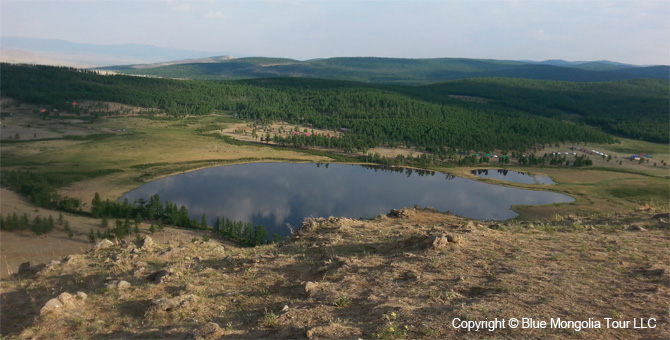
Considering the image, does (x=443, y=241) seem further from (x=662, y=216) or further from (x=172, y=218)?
(x=172, y=218)

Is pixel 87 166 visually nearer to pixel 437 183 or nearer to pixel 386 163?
pixel 386 163

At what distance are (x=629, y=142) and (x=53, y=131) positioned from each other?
187 m

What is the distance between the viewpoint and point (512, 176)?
83000 mm

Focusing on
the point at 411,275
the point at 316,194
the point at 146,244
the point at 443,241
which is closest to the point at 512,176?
the point at 316,194

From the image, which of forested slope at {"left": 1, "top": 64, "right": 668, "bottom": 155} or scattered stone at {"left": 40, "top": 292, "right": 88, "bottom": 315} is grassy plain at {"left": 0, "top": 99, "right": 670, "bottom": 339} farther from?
forested slope at {"left": 1, "top": 64, "right": 668, "bottom": 155}

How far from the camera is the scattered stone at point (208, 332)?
9367 millimetres

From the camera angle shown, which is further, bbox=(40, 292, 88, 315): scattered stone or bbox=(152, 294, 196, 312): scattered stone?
bbox=(40, 292, 88, 315): scattered stone

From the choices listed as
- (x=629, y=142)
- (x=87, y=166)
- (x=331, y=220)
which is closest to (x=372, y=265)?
(x=331, y=220)

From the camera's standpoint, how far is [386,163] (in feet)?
298

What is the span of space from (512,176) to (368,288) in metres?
81.6

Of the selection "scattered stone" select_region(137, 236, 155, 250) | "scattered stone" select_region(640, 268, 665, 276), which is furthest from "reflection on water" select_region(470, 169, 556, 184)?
"scattered stone" select_region(137, 236, 155, 250)

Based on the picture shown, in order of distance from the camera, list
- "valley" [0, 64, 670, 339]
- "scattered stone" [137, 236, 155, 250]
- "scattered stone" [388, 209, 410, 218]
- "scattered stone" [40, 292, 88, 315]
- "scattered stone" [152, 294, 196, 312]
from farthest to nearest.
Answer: "scattered stone" [388, 209, 410, 218] < "scattered stone" [137, 236, 155, 250] < "scattered stone" [40, 292, 88, 315] < "scattered stone" [152, 294, 196, 312] < "valley" [0, 64, 670, 339]

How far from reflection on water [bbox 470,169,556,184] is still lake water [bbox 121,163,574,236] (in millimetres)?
8202

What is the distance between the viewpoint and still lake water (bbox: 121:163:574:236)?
56.1m
